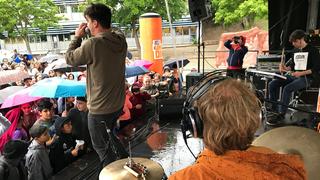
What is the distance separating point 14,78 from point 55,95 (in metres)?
3.29

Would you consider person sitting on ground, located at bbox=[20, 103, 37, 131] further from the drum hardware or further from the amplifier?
the amplifier

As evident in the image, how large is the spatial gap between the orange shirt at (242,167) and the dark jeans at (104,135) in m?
1.75

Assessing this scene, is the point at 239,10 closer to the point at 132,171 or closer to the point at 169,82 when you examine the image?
the point at 169,82

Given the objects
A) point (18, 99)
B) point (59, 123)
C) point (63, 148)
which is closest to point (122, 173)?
point (63, 148)

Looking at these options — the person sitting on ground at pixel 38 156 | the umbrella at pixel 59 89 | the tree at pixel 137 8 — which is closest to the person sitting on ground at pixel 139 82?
the umbrella at pixel 59 89

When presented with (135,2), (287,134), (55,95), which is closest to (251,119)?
(287,134)

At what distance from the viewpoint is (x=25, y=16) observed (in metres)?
22.5

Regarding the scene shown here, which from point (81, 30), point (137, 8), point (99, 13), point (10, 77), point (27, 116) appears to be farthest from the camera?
point (137, 8)

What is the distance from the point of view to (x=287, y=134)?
77.2 inches

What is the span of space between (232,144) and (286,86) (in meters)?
4.51

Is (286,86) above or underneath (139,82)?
above

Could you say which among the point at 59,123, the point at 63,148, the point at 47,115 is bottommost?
the point at 63,148

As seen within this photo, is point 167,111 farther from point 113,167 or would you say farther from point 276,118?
point 113,167

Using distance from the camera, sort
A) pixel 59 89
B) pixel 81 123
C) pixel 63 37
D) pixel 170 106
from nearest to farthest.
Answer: pixel 81 123 < pixel 59 89 < pixel 170 106 < pixel 63 37
